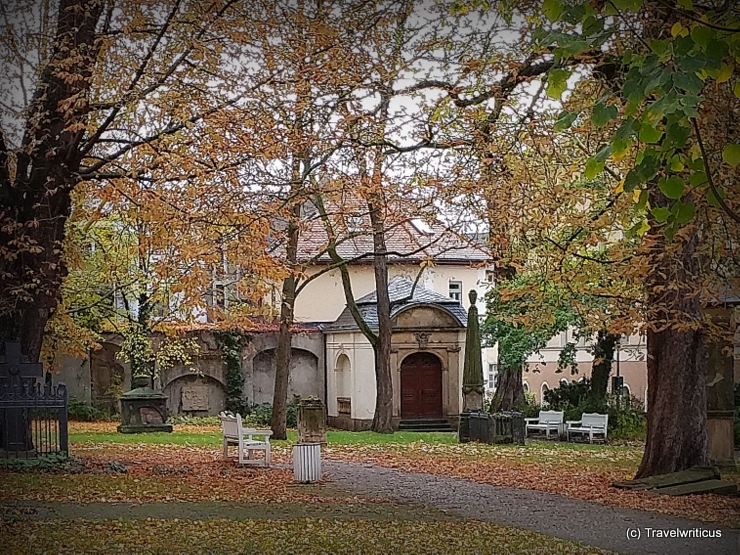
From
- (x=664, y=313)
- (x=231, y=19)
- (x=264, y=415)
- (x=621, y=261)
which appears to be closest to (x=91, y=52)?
(x=231, y=19)

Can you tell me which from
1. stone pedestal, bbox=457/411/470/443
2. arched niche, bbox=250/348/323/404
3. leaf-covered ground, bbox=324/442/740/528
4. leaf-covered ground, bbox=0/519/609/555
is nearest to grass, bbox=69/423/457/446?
stone pedestal, bbox=457/411/470/443

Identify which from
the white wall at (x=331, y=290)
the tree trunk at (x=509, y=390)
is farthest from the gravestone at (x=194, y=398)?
the tree trunk at (x=509, y=390)

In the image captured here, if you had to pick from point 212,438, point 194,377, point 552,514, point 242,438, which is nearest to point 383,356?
point 212,438

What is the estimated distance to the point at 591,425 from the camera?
19.3 meters

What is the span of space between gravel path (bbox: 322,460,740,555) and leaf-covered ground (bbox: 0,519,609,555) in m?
0.44

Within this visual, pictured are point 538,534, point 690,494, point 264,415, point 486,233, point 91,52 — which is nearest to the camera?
point 538,534

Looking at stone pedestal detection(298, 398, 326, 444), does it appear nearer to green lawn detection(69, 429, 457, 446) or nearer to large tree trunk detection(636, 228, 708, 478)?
green lawn detection(69, 429, 457, 446)

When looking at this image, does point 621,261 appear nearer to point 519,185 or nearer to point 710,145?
point 519,185

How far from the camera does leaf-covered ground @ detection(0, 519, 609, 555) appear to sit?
6680 millimetres

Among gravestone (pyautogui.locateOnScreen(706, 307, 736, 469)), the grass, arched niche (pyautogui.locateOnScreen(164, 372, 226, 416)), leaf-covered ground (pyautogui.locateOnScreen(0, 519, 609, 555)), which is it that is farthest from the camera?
arched niche (pyautogui.locateOnScreen(164, 372, 226, 416))

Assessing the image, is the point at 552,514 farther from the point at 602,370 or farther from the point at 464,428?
the point at 602,370

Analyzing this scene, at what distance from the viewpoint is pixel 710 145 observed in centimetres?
708

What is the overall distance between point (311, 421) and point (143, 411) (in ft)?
19.3

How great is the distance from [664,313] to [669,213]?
229 inches
